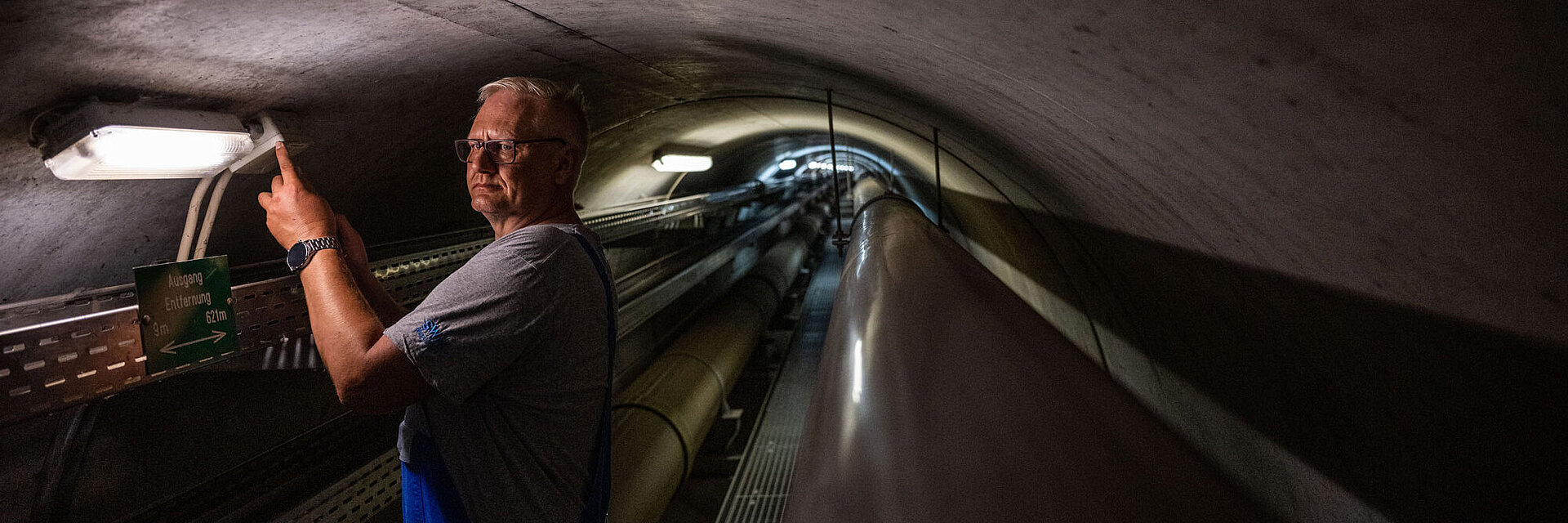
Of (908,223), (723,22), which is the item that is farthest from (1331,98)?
(723,22)

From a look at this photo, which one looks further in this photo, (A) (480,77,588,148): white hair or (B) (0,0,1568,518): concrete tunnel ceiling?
(A) (480,77,588,148): white hair

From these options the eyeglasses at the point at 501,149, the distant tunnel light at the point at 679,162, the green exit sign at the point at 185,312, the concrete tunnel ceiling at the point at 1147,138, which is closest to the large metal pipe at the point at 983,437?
the concrete tunnel ceiling at the point at 1147,138

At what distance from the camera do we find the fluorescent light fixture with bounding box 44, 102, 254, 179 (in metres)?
1.29

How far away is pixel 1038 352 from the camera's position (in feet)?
2.31

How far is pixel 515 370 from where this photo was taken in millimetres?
1241

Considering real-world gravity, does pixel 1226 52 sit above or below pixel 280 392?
above

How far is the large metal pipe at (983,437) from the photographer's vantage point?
19.8 inches

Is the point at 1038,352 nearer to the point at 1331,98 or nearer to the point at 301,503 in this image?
the point at 1331,98

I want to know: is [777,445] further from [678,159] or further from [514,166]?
[514,166]

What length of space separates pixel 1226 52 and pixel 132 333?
1.98m

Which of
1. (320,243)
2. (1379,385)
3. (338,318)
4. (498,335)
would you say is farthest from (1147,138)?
(320,243)

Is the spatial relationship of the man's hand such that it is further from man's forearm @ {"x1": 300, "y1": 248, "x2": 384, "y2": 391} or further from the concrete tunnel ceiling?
the concrete tunnel ceiling

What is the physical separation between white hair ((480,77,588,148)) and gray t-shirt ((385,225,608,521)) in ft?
1.09

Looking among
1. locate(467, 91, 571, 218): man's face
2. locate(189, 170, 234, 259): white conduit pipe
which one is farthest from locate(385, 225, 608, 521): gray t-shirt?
locate(189, 170, 234, 259): white conduit pipe
